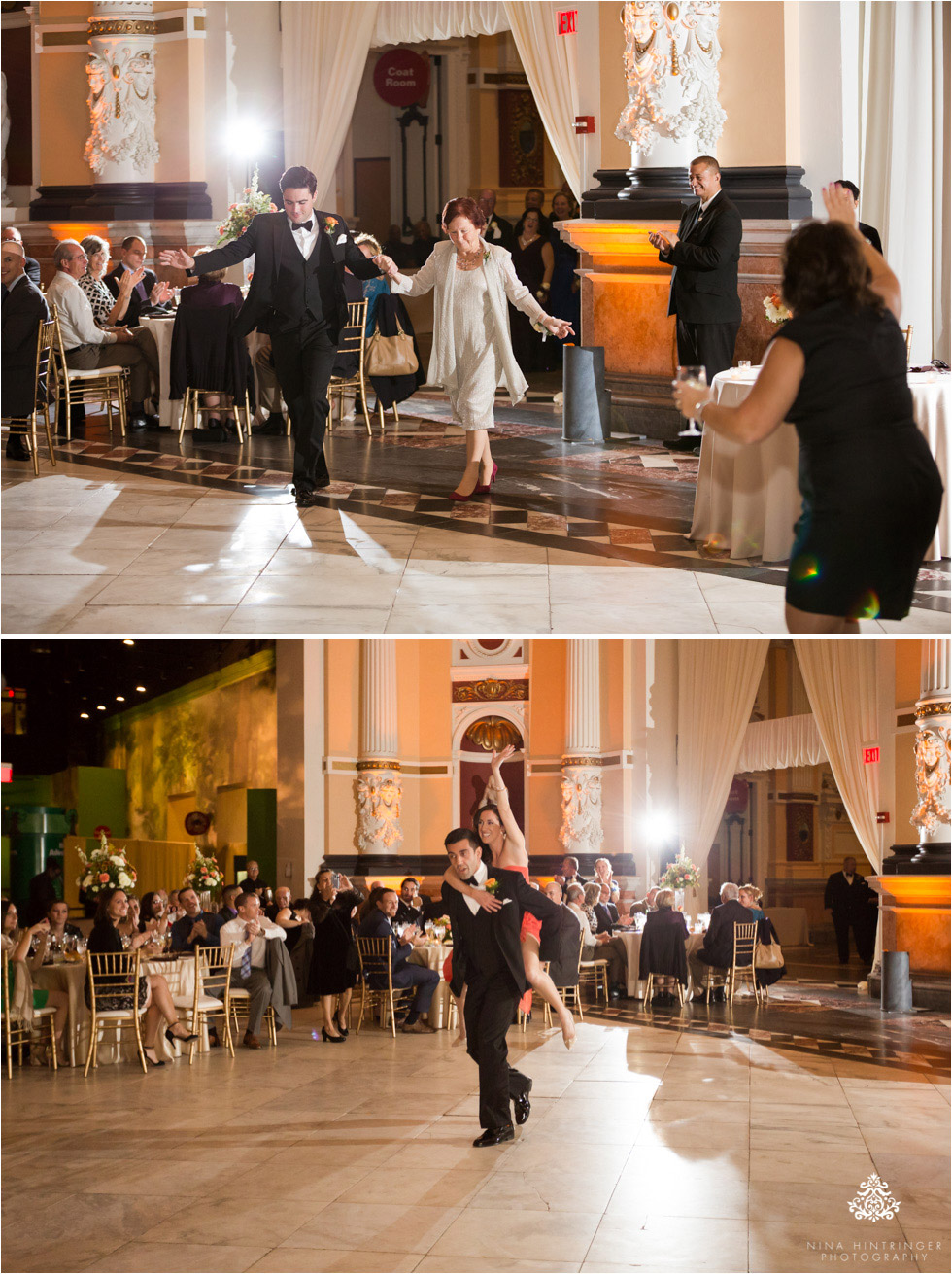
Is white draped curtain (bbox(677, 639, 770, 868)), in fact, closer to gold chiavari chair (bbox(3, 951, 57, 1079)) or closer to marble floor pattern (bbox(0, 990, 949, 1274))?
marble floor pattern (bbox(0, 990, 949, 1274))

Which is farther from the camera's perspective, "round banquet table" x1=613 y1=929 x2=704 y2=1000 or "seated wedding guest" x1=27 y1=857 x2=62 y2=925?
"seated wedding guest" x1=27 y1=857 x2=62 y2=925

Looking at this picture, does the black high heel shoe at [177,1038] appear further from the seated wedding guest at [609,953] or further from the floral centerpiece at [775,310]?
the floral centerpiece at [775,310]

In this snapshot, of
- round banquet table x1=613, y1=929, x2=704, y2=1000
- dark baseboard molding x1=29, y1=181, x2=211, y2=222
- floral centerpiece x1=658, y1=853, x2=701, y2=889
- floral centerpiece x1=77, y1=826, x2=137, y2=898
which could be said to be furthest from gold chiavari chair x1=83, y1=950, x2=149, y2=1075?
dark baseboard molding x1=29, y1=181, x2=211, y2=222

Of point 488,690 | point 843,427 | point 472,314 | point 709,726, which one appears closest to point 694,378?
point 843,427

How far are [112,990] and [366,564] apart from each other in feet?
9.27

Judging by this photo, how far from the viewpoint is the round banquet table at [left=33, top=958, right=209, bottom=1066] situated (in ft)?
22.4

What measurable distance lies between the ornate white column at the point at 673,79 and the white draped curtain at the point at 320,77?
18.4ft

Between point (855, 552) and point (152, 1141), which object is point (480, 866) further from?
point (855, 552)

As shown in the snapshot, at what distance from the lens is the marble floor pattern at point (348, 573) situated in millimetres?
4824

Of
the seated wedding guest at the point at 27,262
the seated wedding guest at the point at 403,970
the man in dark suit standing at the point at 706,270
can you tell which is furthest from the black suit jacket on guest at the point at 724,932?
the seated wedding guest at the point at 27,262

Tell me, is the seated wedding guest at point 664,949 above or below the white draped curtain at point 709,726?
below

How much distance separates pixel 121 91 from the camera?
41.7 ft

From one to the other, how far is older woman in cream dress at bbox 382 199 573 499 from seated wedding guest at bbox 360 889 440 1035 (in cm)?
317

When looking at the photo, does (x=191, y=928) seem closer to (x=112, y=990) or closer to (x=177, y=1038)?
(x=177, y=1038)
